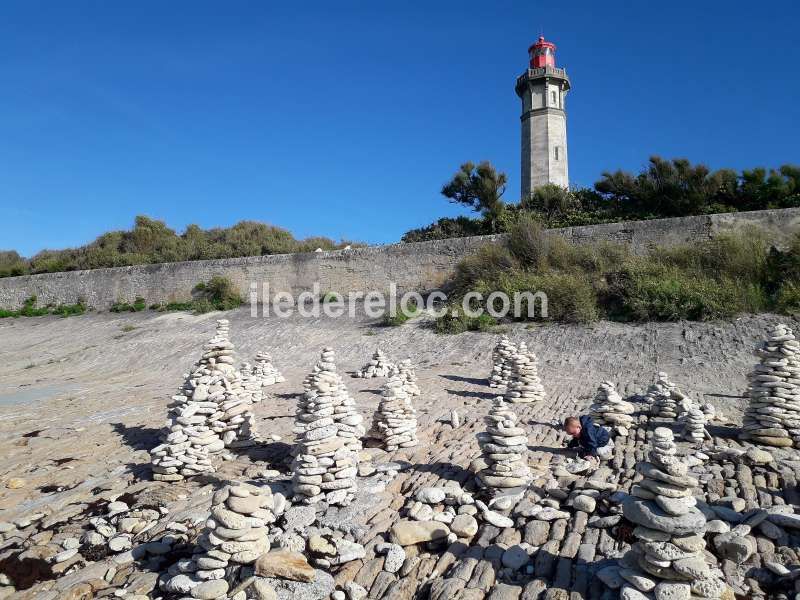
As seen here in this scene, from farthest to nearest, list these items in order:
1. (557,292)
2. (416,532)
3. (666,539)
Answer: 1. (557,292)
2. (416,532)
3. (666,539)

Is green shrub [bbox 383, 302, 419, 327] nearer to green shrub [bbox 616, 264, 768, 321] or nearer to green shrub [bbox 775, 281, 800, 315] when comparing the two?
green shrub [bbox 616, 264, 768, 321]

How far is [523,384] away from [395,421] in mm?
3034

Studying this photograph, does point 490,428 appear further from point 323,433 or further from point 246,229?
point 246,229

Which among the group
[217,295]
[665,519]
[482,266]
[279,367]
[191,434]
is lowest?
[279,367]

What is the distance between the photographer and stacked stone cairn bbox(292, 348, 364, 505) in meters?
4.12

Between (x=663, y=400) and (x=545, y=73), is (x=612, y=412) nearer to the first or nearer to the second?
(x=663, y=400)

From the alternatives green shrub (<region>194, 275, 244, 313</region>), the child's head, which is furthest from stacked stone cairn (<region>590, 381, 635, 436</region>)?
green shrub (<region>194, 275, 244, 313</region>)

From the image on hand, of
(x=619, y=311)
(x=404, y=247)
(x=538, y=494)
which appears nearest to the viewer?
(x=538, y=494)

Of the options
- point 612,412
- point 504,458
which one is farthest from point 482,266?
point 504,458

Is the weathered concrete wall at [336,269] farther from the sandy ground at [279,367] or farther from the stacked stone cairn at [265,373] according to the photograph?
the stacked stone cairn at [265,373]

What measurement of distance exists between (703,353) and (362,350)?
25.7ft

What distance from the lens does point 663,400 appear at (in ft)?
21.0

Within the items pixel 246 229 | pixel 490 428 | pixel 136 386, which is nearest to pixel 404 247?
pixel 136 386

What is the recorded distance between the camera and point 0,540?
4.00m
